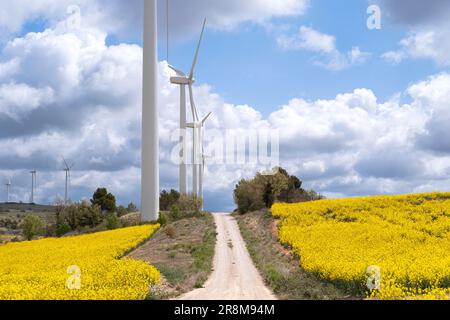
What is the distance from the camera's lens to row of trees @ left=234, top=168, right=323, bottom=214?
7744cm

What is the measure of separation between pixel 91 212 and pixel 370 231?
53.9 meters

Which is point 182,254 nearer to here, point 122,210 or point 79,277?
point 79,277

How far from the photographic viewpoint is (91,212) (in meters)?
84.6

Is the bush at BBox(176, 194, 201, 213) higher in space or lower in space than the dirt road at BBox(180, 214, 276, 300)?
higher

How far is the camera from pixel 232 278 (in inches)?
1257

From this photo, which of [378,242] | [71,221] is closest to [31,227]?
[71,221]

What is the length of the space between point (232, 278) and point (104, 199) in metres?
77.5

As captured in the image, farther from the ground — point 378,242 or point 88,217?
point 88,217

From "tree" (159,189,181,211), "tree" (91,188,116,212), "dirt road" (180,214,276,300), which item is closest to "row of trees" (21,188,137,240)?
"tree" (91,188,116,212)

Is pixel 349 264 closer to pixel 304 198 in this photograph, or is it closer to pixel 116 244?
pixel 116 244

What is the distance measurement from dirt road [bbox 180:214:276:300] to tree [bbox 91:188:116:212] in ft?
183

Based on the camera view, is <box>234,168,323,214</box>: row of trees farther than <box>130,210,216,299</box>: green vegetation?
Yes

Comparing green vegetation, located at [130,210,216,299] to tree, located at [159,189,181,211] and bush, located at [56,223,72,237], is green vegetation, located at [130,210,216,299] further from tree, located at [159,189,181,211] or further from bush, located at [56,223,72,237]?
tree, located at [159,189,181,211]

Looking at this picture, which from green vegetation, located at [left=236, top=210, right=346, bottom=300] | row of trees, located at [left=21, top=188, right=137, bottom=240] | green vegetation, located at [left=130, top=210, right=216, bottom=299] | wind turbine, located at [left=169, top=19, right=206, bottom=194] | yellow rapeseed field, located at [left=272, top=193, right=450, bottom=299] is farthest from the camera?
wind turbine, located at [left=169, top=19, right=206, bottom=194]
